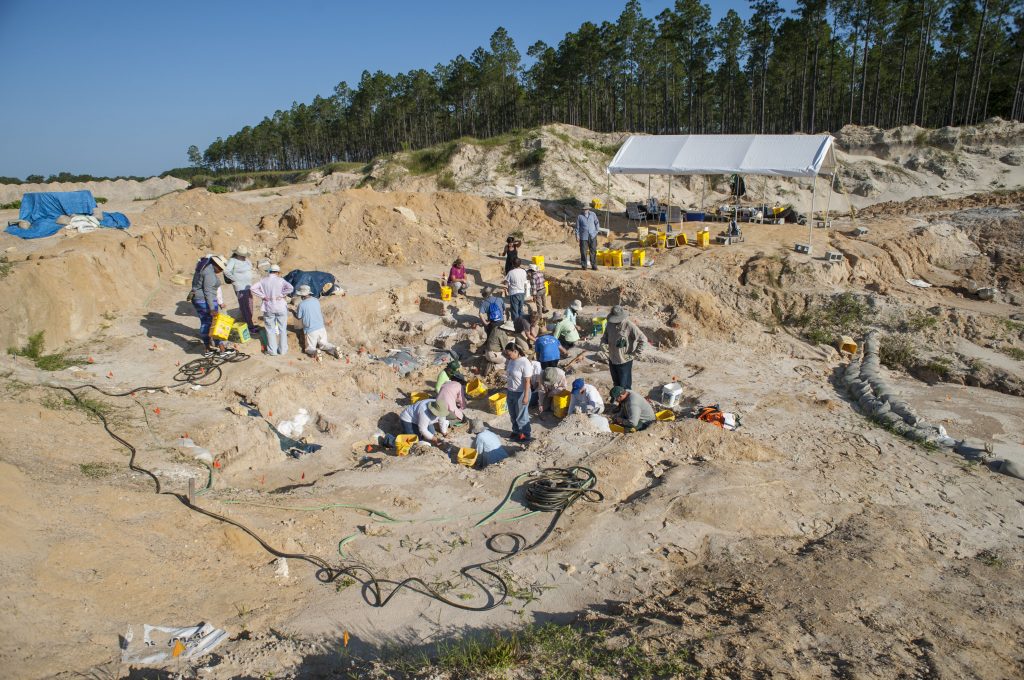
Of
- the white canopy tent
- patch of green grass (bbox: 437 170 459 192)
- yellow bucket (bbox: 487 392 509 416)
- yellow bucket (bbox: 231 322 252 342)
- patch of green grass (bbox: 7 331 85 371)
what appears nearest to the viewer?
patch of green grass (bbox: 7 331 85 371)

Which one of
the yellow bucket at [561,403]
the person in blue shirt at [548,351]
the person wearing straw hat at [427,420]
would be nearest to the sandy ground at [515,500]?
the yellow bucket at [561,403]

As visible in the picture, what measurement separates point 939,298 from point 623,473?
11.7m

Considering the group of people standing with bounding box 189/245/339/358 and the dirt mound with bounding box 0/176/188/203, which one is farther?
the dirt mound with bounding box 0/176/188/203

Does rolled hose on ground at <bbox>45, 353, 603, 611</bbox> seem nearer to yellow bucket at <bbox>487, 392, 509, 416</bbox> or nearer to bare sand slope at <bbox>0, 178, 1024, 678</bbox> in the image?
bare sand slope at <bbox>0, 178, 1024, 678</bbox>

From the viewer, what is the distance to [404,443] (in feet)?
26.9

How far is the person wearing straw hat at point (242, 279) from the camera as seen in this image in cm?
1042

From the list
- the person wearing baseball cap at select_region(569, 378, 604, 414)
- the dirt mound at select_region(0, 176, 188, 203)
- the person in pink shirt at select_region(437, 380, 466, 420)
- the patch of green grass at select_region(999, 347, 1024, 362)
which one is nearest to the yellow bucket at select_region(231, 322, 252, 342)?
the person in pink shirt at select_region(437, 380, 466, 420)

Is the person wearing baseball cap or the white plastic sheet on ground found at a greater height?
the white plastic sheet on ground

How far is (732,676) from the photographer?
3742 millimetres

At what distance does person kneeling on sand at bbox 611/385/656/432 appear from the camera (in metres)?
7.95

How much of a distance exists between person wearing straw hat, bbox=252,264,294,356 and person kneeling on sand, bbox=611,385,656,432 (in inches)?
225

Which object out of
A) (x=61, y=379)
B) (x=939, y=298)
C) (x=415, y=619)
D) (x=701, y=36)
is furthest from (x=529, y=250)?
(x=701, y=36)

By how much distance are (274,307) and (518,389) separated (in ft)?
15.6

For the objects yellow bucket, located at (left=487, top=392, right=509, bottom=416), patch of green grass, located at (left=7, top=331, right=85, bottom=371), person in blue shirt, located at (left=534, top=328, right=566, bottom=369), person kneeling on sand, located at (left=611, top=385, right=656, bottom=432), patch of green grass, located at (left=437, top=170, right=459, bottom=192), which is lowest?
yellow bucket, located at (left=487, top=392, right=509, bottom=416)
